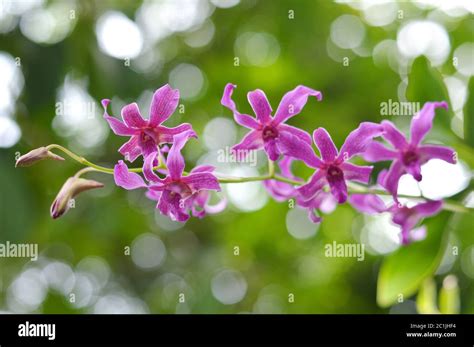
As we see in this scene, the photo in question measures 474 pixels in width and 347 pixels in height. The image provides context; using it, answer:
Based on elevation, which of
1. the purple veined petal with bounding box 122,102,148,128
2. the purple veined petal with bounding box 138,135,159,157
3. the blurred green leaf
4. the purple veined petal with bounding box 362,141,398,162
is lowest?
the blurred green leaf

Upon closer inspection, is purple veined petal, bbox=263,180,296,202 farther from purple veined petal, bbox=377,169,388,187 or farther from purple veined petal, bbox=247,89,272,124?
purple veined petal, bbox=247,89,272,124

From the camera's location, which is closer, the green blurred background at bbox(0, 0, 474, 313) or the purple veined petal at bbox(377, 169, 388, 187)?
the purple veined petal at bbox(377, 169, 388, 187)

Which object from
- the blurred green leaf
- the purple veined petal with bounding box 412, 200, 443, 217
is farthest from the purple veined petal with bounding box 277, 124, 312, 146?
the blurred green leaf

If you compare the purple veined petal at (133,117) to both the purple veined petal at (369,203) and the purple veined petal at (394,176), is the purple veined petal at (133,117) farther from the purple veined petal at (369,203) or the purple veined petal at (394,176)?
the purple veined petal at (369,203)

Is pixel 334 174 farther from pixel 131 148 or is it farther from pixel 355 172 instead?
pixel 131 148
